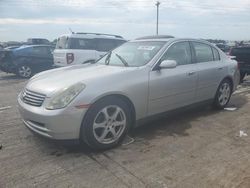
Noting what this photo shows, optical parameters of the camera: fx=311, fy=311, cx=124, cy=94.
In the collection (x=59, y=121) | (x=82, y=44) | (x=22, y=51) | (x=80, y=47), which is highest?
(x=82, y=44)

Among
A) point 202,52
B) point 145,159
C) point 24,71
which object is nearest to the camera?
point 145,159

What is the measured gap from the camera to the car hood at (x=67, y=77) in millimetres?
4168

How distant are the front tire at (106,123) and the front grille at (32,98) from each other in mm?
654

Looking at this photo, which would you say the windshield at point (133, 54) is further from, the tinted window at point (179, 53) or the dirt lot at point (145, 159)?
the dirt lot at point (145, 159)

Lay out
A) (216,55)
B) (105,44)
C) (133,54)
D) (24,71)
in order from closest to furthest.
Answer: (133,54) < (216,55) < (105,44) < (24,71)

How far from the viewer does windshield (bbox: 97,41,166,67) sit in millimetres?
5082

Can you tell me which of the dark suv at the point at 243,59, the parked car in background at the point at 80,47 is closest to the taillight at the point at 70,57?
the parked car in background at the point at 80,47

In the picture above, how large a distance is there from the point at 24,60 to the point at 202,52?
10.1 metres

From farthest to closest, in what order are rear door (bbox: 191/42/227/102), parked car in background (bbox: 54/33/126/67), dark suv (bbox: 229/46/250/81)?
1. parked car in background (bbox: 54/33/126/67)
2. dark suv (bbox: 229/46/250/81)
3. rear door (bbox: 191/42/227/102)

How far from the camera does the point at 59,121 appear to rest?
3.90 m

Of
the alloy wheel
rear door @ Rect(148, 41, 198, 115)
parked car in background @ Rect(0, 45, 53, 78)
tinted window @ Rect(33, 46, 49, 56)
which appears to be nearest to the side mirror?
rear door @ Rect(148, 41, 198, 115)

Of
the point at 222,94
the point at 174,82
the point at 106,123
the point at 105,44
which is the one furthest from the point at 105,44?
the point at 106,123

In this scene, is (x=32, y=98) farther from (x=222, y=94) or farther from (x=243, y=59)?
(x=243, y=59)

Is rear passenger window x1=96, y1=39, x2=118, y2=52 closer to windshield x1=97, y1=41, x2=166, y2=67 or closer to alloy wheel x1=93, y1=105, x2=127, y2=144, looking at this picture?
windshield x1=97, y1=41, x2=166, y2=67
